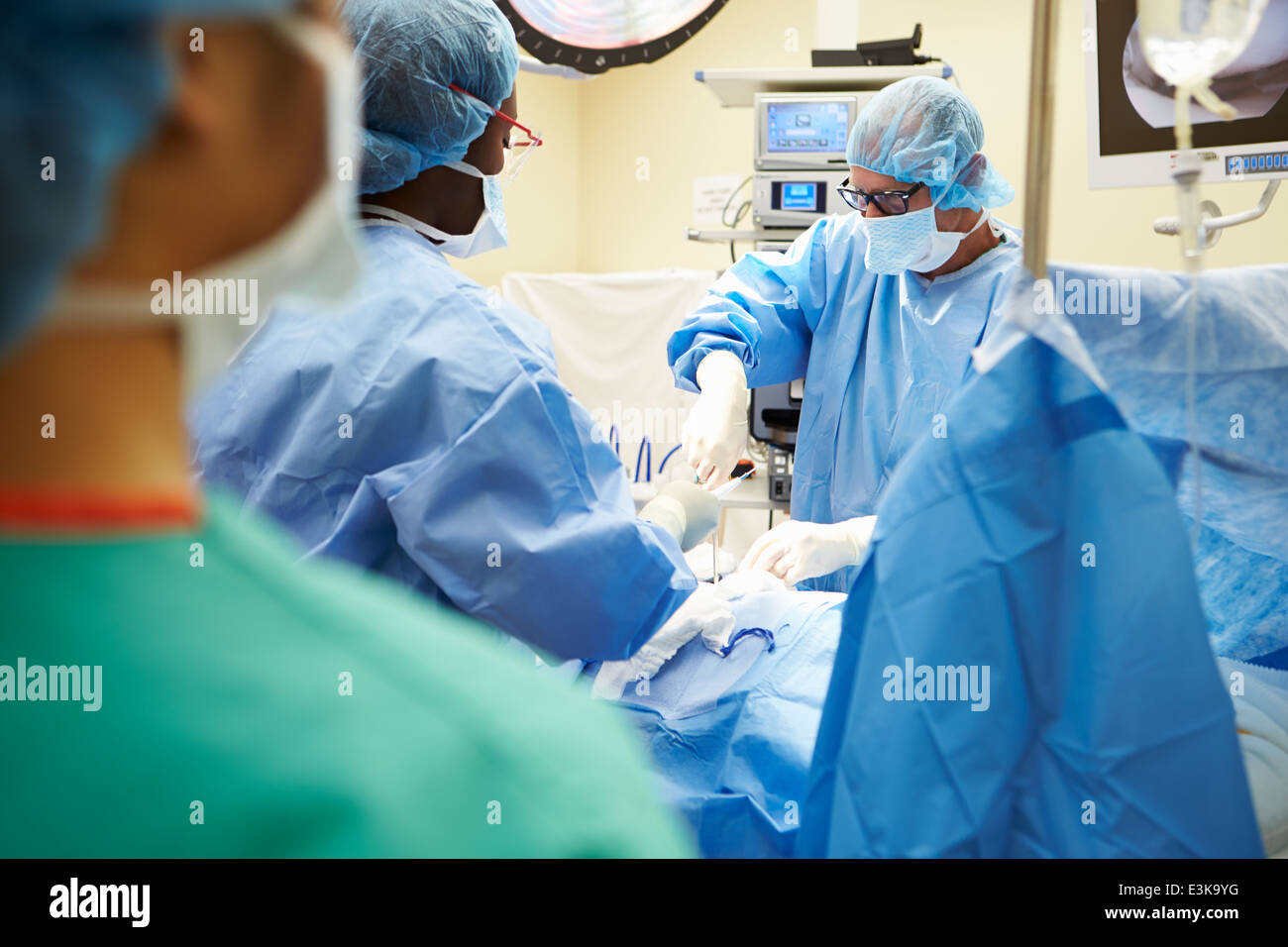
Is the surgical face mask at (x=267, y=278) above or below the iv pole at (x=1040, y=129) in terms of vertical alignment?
below

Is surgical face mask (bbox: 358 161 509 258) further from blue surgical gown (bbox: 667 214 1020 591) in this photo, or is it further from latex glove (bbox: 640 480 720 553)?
blue surgical gown (bbox: 667 214 1020 591)

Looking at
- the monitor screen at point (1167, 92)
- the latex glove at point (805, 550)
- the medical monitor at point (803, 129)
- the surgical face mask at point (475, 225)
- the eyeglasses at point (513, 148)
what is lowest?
the latex glove at point (805, 550)

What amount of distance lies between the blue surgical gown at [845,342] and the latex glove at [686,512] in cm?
36

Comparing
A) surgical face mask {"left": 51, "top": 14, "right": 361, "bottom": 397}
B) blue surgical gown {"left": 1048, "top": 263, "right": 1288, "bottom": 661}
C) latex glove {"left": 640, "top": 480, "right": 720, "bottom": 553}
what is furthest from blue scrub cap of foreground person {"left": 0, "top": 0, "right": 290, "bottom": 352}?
latex glove {"left": 640, "top": 480, "right": 720, "bottom": 553}

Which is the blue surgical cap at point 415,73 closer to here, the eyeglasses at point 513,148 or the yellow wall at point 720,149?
the eyeglasses at point 513,148

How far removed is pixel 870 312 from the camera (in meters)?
1.99

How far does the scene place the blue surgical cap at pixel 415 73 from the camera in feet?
3.77

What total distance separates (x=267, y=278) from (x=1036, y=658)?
655 millimetres

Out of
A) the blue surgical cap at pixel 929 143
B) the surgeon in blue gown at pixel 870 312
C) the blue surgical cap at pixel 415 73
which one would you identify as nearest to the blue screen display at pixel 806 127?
the surgeon in blue gown at pixel 870 312

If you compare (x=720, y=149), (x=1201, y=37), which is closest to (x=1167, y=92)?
(x=1201, y=37)

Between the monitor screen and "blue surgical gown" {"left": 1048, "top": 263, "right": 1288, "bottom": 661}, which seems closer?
"blue surgical gown" {"left": 1048, "top": 263, "right": 1288, "bottom": 661}

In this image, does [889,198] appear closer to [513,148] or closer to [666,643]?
[513,148]

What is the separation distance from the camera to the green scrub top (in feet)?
1.16

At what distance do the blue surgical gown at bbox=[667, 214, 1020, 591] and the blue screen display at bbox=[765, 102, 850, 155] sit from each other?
0.73 metres
